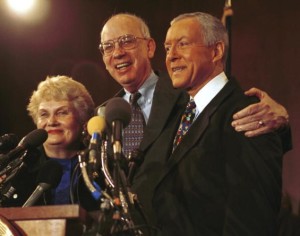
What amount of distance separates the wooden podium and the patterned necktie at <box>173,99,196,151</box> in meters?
0.77

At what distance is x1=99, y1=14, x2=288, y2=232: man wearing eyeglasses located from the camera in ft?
8.20

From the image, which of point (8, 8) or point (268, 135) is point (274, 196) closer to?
point (268, 135)

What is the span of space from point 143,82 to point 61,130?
1.84ft

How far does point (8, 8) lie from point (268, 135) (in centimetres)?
332

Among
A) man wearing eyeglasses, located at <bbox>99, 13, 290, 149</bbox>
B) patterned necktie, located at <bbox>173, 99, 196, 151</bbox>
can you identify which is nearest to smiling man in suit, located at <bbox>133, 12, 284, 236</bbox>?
patterned necktie, located at <bbox>173, 99, 196, 151</bbox>

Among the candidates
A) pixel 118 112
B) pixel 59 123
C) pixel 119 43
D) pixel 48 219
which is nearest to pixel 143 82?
pixel 119 43

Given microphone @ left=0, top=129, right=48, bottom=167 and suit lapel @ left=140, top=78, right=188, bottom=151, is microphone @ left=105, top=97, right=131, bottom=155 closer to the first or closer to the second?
microphone @ left=0, top=129, right=48, bottom=167

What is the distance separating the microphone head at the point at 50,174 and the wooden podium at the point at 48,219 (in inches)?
30.7

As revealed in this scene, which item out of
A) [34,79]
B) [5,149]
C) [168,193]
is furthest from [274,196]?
[34,79]

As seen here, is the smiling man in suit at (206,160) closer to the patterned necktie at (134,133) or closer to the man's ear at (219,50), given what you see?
the man's ear at (219,50)

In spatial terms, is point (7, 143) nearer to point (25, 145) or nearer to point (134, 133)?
point (25, 145)

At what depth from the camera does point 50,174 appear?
2.65m

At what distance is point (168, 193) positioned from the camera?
2328mm

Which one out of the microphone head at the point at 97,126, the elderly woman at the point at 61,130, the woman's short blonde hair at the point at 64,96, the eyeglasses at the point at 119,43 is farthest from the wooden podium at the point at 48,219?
the eyeglasses at the point at 119,43
